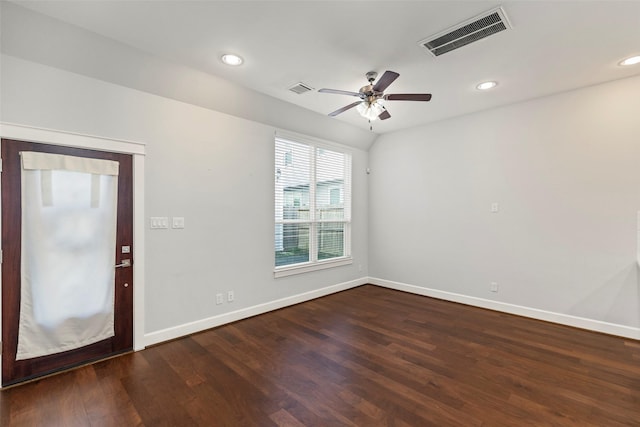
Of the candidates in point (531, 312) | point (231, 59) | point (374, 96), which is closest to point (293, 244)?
point (374, 96)

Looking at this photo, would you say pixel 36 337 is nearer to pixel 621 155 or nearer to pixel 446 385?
pixel 446 385

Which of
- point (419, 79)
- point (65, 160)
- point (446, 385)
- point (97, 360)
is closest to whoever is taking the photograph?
point (446, 385)

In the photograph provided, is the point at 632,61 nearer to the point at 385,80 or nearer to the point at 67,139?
the point at 385,80

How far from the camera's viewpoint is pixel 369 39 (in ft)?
8.39

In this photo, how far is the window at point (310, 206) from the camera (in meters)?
4.42

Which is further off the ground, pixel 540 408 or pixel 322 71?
pixel 322 71

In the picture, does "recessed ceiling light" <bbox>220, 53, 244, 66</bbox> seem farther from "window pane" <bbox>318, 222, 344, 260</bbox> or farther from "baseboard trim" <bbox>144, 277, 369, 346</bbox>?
"baseboard trim" <bbox>144, 277, 369, 346</bbox>

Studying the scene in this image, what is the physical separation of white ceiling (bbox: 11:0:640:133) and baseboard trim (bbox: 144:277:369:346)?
2982 millimetres

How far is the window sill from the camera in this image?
170 inches

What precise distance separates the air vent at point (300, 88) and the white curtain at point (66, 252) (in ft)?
7.22

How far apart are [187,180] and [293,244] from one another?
1.94m

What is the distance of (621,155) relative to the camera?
10.9 feet

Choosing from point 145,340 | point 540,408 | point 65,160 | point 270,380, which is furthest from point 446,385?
point 65,160

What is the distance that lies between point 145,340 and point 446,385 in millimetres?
3054
